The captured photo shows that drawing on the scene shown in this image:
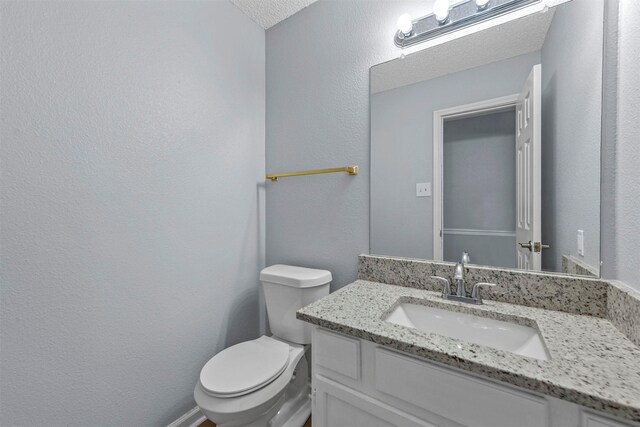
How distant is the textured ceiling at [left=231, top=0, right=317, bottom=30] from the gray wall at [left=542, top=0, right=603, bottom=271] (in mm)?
1245

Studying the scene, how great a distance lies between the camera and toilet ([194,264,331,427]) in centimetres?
103

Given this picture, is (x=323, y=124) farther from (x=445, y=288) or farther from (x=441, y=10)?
(x=445, y=288)

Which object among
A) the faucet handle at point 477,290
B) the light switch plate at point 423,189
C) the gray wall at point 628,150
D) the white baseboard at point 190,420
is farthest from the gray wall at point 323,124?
the white baseboard at point 190,420

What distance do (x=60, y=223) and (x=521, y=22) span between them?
1914 mm

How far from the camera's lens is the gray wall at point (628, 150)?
748 millimetres

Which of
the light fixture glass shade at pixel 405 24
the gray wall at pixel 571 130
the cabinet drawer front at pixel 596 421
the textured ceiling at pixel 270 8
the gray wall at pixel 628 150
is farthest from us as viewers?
the textured ceiling at pixel 270 8

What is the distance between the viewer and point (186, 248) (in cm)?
137

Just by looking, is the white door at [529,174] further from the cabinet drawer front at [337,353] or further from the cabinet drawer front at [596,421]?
the cabinet drawer front at [337,353]

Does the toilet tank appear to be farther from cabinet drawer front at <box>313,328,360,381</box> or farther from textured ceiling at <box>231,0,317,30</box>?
textured ceiling at <box>231,0,317,30</box>

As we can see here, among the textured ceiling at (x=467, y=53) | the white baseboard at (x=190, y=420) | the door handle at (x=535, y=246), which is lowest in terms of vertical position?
the white baseboard at (x=190, y=420)

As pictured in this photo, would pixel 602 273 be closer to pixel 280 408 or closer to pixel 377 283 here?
pixel 377 283

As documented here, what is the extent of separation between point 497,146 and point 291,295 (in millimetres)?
1182

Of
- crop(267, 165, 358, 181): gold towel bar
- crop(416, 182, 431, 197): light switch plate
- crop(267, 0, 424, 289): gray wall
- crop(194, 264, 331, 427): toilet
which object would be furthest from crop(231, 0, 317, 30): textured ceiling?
crop(194, 264, 331, 427): toilet

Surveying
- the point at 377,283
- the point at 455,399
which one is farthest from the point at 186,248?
the point at 455,399
